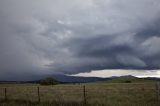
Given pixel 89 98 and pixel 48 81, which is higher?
pixel 48 81

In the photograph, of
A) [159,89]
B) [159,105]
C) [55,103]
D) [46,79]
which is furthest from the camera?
[46,79]

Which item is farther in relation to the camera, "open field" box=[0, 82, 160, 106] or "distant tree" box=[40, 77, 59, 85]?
"distant tree" box=[40, 77, 59, 85]

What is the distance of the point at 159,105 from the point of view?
23156 mm

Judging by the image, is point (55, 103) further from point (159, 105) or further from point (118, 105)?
point (159, 105)

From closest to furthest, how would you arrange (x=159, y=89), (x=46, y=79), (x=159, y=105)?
(x=159, y=105)
(x=159, y=89)
(x=46, y=79)

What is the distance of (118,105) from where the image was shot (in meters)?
23.8

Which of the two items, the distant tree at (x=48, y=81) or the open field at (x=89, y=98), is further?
the distant tree at (x=48, y=81)

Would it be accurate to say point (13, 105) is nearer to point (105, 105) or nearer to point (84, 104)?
point (84, 104)

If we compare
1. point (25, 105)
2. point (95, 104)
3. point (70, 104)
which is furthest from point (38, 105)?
point (95, 104)

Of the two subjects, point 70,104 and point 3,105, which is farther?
point 3,105

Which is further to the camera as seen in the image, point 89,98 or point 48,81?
point 48,81

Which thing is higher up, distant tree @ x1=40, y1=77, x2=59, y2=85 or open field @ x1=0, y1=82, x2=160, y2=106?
distant tree @ x1=40, y1=77, x2=59, y2=85

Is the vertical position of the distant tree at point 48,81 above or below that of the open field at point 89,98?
above

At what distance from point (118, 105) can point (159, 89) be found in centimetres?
681
